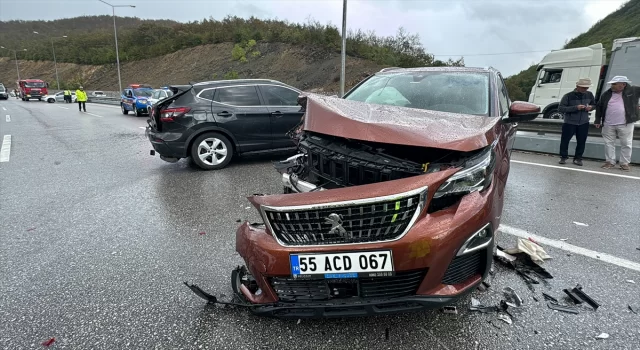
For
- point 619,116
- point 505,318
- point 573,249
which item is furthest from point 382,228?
point 619,116

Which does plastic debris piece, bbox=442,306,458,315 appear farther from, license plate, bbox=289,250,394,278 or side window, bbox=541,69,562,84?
side window, bbox=541,69,562,84

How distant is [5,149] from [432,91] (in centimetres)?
1056

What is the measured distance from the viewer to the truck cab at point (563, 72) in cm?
1492

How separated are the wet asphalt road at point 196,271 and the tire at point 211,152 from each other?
0.59 meters

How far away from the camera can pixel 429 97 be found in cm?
346

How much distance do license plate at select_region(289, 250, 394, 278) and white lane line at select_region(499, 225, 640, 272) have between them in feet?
7.90

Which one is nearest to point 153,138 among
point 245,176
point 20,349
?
point 245,176

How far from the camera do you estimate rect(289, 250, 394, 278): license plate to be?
1801 mm

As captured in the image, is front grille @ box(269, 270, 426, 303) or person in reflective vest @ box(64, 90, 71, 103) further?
person in reflective vest @ box(64, 90, 71, 103)

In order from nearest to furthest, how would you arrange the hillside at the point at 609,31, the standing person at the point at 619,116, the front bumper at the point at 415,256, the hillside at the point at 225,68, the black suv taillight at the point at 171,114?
1. the front bumper at the point at 415,256
2. the black suv taillight at the point at 171,114
3. the standing person at the point at 619,116
4. the hillside at the point at 225,68
5. the hillside at the point at 609,31

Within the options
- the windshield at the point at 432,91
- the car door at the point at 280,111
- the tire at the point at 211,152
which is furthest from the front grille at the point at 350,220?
the car door at the point at 280,111

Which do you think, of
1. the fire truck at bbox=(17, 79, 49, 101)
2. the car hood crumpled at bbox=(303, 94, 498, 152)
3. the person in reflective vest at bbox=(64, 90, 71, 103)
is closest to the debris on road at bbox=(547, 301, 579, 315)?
the car hood crumpled at bbox=(303, 94, 498, 152)

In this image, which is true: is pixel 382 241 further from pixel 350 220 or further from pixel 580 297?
pixel 580 297

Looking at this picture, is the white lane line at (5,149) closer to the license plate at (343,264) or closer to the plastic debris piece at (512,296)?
the license plate at (343,264)
